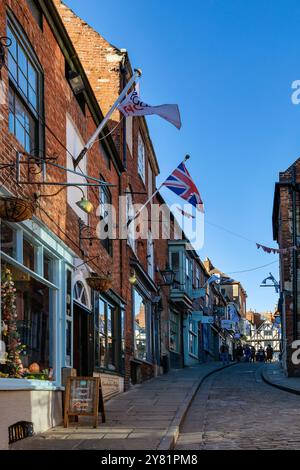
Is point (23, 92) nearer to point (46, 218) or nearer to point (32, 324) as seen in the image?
point (46, 218)

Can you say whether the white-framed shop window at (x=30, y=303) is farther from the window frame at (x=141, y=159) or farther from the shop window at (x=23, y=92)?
the window frame at (x=141, y=159)

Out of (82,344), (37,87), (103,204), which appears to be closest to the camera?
(37,87)

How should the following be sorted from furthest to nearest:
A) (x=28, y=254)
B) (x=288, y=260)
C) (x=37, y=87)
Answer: (x=288, y=260) → (x=37, y=87) → (x=28, y=254)

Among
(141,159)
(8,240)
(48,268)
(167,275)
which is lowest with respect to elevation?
(48,268)

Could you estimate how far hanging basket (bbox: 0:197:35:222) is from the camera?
29.0 feet

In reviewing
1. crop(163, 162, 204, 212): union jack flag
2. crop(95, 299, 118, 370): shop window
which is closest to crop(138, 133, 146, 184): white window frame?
crop(163, 162, 204, 212): union jack flag

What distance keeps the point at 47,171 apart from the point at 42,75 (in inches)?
65.4

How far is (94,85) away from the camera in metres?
20.6

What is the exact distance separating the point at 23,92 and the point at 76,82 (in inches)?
135

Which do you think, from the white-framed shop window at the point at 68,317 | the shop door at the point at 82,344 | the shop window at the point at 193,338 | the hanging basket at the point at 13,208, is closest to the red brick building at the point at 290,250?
the shop window at the point at 193,338

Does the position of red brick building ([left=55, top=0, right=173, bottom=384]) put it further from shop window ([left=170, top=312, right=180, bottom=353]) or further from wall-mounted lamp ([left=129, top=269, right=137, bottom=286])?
shop window ([left=170, top=312, right=180, bottom=353])

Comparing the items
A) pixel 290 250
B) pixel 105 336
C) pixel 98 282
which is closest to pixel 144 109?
pixel 98 282

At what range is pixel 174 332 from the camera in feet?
116

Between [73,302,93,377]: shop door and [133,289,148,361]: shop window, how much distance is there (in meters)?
7.58
